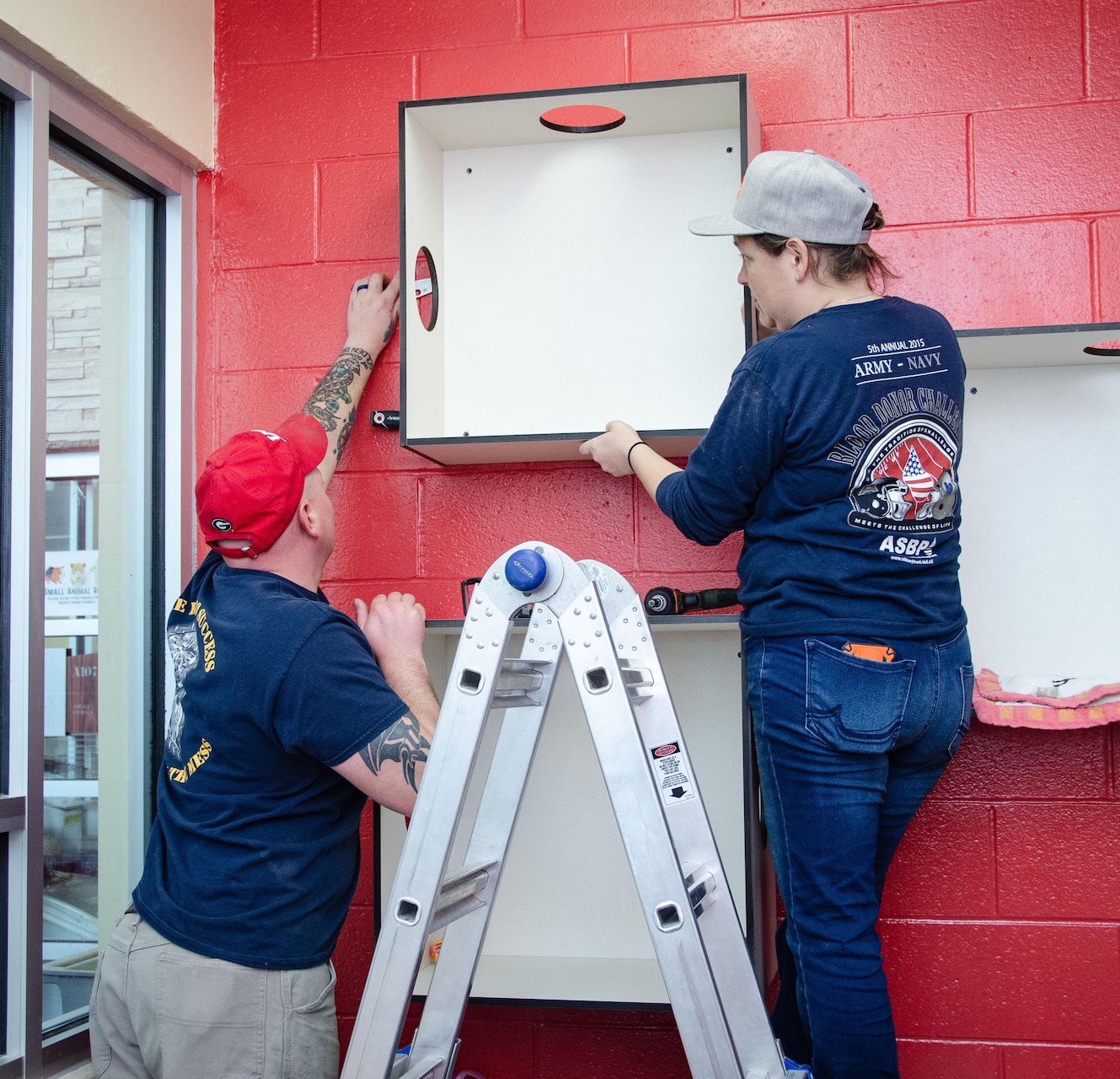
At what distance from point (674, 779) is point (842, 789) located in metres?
0.28

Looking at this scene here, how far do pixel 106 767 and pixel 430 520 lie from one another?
86 cm

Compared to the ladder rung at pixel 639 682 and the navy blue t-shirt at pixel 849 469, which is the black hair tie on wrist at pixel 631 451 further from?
the ladder rung at pixel 639 682

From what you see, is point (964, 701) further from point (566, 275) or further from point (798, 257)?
point (566, 275)

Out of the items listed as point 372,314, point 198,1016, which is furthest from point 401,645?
point 372,314

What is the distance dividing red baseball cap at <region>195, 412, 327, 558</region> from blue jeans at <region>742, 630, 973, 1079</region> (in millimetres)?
A: 786

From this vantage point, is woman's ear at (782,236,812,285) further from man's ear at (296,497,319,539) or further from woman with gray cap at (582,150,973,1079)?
man's ear at (296,497,319,539)

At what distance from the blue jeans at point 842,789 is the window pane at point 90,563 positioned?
53.6 inches

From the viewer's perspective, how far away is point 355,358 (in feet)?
8.06

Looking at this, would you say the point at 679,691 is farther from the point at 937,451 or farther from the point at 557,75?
the point at 557,75

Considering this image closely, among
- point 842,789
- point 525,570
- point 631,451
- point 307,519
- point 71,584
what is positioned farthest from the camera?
point 71,584

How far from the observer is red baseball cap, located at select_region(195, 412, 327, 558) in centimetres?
163

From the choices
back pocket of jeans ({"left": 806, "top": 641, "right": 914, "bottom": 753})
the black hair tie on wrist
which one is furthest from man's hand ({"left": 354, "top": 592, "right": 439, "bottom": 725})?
back pocket of jeans ({"left": 806, "top": 641, "right": 914, "bottom": 753})

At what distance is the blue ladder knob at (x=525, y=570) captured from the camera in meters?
1.40

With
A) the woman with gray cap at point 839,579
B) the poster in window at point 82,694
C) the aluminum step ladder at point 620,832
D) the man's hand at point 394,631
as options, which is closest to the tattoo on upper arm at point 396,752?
the aluminum step ladder at point 620,832
